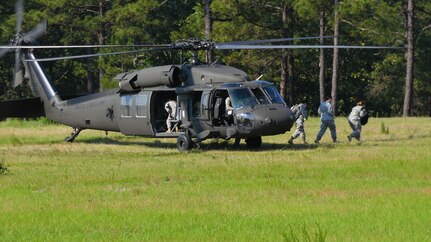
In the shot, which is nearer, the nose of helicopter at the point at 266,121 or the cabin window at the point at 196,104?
the nose of helicopter at the point at 266,121

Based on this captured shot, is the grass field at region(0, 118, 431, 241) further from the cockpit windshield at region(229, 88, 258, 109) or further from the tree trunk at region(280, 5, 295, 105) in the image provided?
the tree trunk at region(280, 5, 295, 105)

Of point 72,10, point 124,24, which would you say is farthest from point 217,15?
point 72,10

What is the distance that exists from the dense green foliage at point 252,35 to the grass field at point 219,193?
22698mm

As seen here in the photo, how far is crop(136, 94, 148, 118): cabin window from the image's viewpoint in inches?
1157

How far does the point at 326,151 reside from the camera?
26.3 m

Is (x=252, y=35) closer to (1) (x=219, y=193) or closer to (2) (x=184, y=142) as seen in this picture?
(2) (x=184, y=142)

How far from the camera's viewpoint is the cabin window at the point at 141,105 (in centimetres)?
2939

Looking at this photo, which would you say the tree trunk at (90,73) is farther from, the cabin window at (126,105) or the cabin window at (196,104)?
the cabin window at (196,104)

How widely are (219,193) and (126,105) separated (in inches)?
511

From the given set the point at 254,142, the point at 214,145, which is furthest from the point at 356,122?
the point at 214,145

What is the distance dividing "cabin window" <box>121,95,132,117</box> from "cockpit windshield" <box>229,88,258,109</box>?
13.5ft

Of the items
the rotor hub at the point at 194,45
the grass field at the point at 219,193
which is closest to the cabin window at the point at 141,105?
the grass field at the point at 219,193

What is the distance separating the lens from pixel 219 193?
17.6 metres

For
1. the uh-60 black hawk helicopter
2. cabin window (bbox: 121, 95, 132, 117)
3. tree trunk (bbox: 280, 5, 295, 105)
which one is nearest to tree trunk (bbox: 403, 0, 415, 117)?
tree trunk (bbox: 280, 5, 295, 105)
